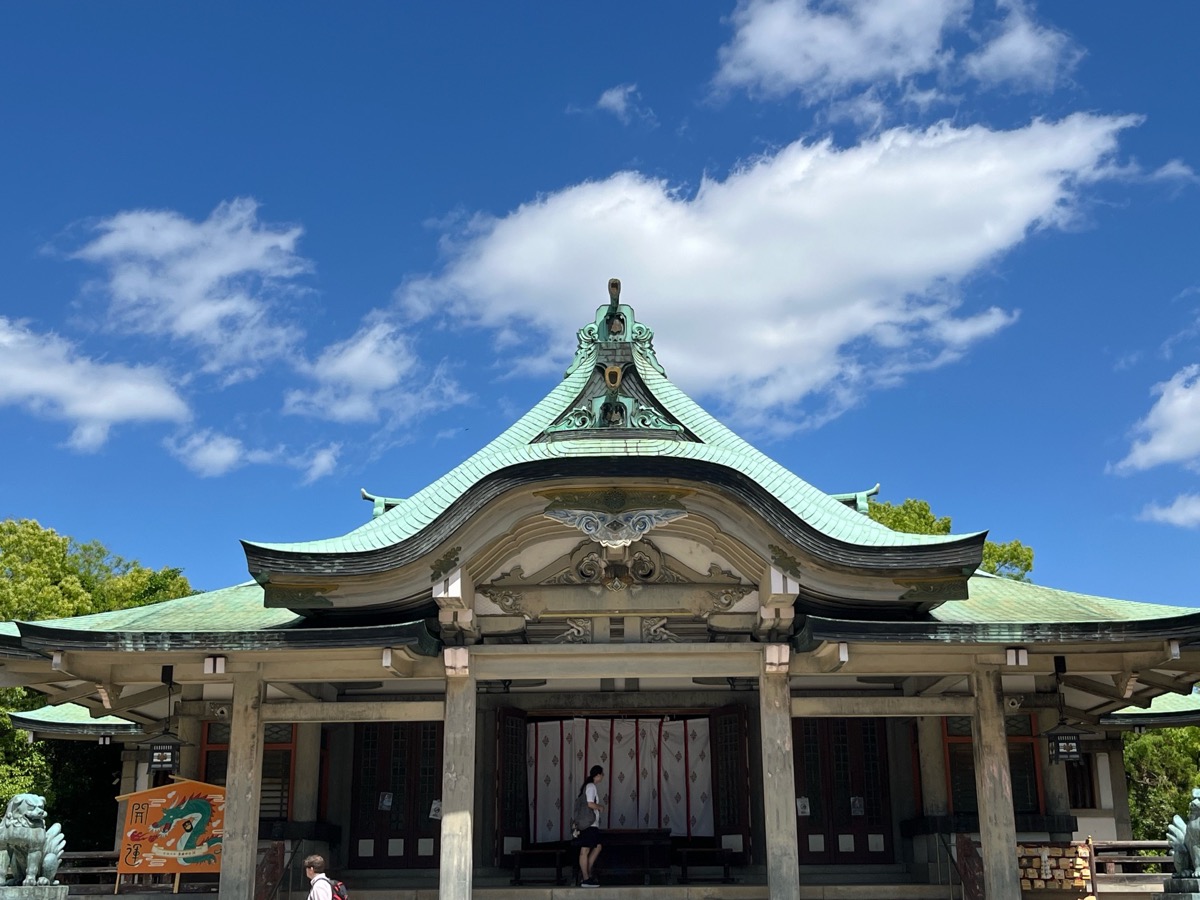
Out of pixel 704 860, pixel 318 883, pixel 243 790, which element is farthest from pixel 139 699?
pixel 704 860

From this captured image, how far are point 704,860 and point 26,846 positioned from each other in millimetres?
Answer: 9218

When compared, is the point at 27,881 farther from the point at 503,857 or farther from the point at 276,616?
the point at 503,857

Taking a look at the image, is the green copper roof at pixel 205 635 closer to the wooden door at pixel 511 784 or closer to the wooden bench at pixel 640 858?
the wooden door at pixel 511 784

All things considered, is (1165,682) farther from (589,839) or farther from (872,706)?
(589,839)

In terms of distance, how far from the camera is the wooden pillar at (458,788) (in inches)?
508

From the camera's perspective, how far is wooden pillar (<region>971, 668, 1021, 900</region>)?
13148 millimetres

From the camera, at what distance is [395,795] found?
1684cm

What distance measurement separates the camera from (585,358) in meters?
Result: 16.4

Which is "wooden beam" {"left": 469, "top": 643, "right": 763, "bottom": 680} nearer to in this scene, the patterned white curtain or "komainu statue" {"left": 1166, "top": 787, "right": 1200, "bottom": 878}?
the patterned white curtain

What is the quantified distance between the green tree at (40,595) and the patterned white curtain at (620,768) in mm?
13052

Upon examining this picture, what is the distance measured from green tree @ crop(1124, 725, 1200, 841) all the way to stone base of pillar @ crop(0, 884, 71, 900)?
2852cm

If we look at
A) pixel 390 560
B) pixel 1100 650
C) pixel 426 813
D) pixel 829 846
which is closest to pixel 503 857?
pixel 426 813

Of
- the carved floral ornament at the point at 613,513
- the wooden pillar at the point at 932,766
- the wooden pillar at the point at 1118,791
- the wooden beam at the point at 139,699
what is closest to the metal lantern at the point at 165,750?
the wooden beam at the point at 139,699

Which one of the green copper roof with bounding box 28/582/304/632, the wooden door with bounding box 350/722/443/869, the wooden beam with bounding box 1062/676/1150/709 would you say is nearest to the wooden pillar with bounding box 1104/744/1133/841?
the wooden beam with bounding box 1062/676/1150/709
